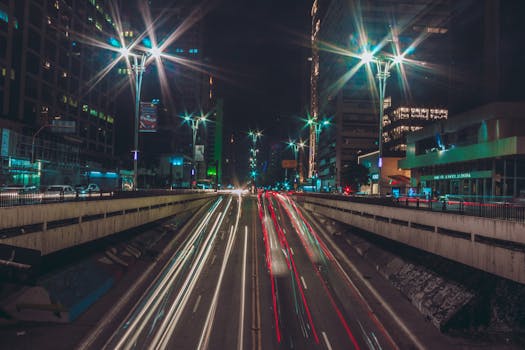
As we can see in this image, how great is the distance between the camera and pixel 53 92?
85.8m

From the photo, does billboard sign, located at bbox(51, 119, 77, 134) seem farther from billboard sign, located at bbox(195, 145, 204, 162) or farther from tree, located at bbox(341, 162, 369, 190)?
tree, located at bbox(341, 162, 369, 190)

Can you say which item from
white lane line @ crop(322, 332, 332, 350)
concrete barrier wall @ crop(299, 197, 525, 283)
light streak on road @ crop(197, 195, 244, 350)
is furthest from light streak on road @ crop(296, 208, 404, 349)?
light streak on road @ crop(197, 195, 244, 350)

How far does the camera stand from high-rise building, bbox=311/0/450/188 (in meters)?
114

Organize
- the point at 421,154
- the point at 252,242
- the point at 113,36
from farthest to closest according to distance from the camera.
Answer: the point at 113,36, the point at 421,154, the point at 252,242

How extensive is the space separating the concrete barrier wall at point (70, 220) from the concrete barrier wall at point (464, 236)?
17.2 m

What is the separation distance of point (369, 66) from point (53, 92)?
295 ft

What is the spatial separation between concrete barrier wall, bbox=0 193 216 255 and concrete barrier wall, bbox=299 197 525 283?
1720 centimetres

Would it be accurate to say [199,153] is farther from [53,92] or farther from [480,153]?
[53,92]

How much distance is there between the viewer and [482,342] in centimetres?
1477

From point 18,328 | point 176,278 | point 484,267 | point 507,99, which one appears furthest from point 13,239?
point 507,99

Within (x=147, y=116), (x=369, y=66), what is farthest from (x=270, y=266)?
(x=369, y=66)

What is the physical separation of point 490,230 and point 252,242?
19031mm

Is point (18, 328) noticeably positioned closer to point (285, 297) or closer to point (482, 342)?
point (285, 297)

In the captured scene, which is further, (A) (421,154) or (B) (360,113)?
(B) (360,113)
